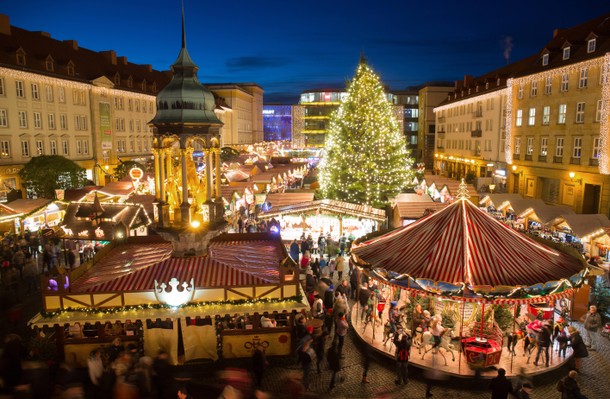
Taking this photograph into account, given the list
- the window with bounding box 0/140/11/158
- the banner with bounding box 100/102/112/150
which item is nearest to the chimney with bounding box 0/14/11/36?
the window with bounding box 0/140/11/158

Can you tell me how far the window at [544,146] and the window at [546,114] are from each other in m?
1.17

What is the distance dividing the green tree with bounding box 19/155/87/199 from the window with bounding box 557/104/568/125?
32.7 metres

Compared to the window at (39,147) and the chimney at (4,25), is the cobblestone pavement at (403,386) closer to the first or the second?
the window at (39,147)

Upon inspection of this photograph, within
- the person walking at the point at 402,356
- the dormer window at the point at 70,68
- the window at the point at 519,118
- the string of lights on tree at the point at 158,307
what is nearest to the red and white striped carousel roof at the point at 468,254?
the person walking at the point at 402,356

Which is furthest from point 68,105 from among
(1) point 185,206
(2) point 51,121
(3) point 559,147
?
(3) point 559,147

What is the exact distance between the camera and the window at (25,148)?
Answer: 3388cm

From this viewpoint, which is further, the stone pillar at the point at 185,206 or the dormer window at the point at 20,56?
the dormer window at the point at 20,56

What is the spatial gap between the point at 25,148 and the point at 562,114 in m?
38.3

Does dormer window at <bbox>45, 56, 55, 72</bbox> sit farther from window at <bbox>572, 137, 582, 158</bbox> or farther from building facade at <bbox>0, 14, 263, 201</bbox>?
window at <bbox>572, 137, 582, 158</bbox>

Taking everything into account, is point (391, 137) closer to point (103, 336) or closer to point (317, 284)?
point (317, 284)

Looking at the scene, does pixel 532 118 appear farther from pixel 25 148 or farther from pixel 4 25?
pixel 4 25

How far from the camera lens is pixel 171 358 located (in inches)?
425

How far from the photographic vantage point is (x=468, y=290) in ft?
34.4

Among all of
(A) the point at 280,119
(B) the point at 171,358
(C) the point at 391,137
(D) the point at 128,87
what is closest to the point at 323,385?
(B) the point at 171,358
